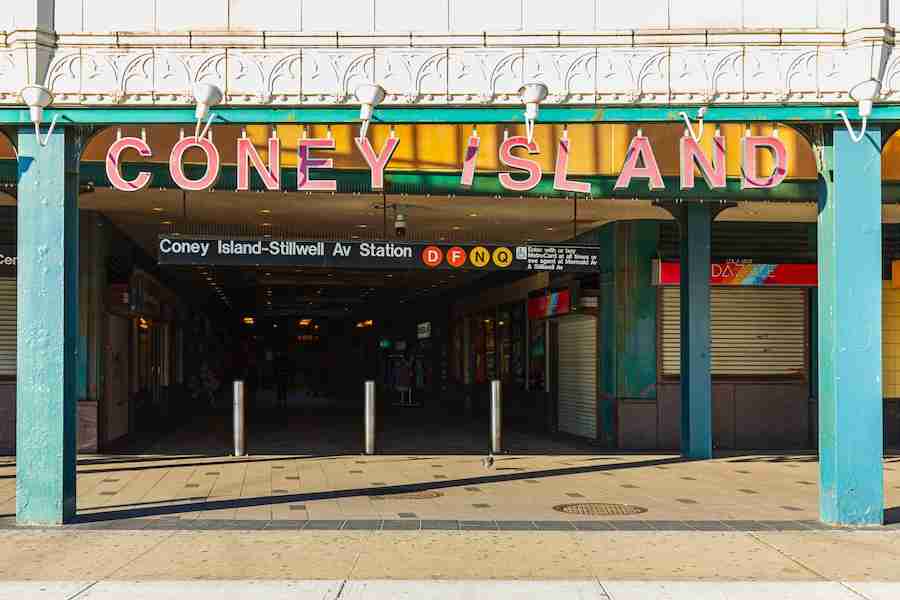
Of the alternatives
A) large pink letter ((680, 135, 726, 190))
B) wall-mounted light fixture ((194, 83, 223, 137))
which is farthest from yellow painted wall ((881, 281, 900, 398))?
wall-mounted light fixture ((194, 83, 223, 137))

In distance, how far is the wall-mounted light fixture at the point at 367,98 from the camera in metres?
10.6

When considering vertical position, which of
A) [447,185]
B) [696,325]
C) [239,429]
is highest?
[447,185]

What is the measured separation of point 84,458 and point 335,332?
39.1 m

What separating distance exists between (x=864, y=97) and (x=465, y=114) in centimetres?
376

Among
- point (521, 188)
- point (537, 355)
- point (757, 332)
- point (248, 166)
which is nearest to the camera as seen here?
point (248, 166)

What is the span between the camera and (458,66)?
1109cm

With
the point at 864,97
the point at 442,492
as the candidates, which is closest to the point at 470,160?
the point at 864,97

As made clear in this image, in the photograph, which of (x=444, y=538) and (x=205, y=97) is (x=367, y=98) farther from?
(x=444, y=538)

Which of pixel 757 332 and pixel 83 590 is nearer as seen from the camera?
pixel 83 590

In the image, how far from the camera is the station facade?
35.5ft

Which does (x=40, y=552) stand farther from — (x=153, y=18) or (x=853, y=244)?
(x=853, y=244)

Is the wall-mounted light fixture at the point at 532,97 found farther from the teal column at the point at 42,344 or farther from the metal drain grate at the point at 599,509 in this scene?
the teal column at the point at 42,344

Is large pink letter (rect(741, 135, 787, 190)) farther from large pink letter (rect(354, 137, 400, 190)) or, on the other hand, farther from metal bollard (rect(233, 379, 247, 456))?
metal bollard (rect(233, 379, 247, 456))

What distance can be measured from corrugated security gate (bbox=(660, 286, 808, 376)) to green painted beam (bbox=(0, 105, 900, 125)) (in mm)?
8769
